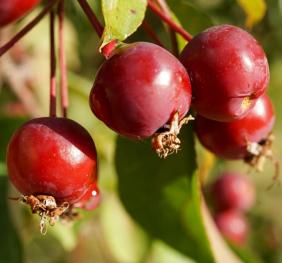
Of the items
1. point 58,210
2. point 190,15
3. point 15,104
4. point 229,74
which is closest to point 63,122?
point 58,210

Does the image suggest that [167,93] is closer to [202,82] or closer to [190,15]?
[202,82]

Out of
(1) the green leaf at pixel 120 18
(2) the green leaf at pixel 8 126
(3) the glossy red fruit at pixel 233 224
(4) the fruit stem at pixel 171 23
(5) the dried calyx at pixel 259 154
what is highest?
(1) the green leaf at pixel 120 18

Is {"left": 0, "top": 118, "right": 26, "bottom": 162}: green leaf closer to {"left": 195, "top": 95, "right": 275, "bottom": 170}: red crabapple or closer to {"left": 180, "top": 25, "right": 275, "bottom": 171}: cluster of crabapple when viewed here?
{"left": 195, "top": 95, "right": 275, "bottom": 170}: red crabapple

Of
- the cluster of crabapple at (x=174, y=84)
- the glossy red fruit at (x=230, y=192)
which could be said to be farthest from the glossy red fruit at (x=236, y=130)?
the glossy red fruit at (x=230, y=192)

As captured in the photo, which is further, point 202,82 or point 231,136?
point 231,136

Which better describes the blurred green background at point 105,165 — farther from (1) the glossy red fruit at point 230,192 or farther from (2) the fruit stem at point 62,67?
(1) the glossy red fruit at point 230,192

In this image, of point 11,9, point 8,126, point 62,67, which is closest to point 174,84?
point 62,67
